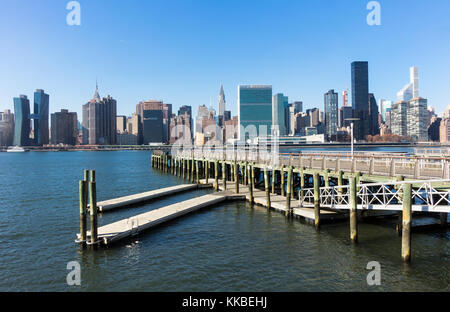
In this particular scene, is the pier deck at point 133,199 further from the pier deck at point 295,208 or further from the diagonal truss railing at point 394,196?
the diagonal truss railing at point 394,196

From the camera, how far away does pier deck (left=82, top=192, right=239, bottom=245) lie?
2260 centimetres

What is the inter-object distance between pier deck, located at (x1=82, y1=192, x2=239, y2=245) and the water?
722 millimetres

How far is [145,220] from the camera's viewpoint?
2641 centimetres

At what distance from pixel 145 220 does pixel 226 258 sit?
30.4 ft

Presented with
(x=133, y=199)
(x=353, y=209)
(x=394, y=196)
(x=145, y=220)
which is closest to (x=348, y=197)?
(x=353, y=209)

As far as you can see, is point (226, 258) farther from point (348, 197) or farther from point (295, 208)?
point (295, 208)

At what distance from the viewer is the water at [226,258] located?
16547mm

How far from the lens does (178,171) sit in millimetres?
76188

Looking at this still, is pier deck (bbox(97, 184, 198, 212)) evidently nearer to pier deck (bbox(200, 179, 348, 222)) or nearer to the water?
the water

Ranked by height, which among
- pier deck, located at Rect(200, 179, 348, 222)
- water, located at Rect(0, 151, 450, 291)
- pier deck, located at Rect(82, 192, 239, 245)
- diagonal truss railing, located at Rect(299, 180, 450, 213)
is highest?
diagonal truss railing, located at Rect(299, 180, 450, 213)

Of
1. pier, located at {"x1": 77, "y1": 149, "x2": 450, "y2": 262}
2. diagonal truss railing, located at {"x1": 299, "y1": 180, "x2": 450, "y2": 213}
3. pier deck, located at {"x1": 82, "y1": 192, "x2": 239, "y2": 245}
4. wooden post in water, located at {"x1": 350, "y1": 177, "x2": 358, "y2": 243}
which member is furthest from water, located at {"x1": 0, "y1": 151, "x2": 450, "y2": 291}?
diagonal truss railing, located at {"x1": 299, "y1": 180, "x2": 450, "y2": 213}
